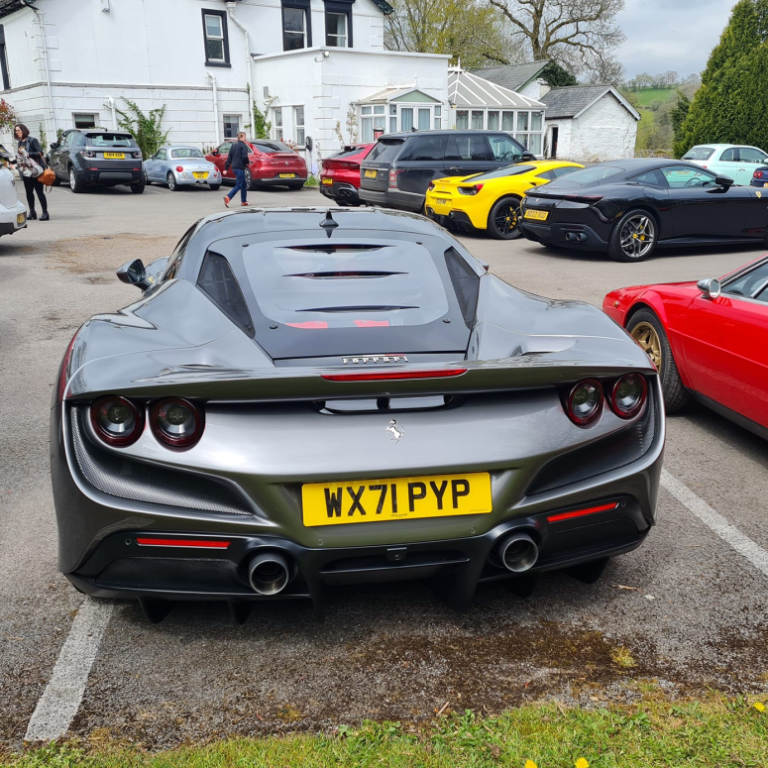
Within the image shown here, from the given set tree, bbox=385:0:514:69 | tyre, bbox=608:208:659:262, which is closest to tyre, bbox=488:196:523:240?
tyre, bbox=608:208:659:262

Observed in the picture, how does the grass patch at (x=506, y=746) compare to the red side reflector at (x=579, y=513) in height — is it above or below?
below

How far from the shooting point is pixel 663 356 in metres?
5.00

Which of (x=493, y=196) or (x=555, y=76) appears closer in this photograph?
(x=493, y=196)

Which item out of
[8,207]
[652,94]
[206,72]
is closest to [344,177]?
[8,207]

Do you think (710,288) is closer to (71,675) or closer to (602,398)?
(602,398)

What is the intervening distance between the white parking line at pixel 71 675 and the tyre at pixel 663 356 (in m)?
3.39

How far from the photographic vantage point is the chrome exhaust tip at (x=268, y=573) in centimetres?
229

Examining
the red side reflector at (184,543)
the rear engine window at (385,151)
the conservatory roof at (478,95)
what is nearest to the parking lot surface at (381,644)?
the red side reflector at (184,543)

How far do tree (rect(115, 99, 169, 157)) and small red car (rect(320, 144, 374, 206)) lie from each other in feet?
46.8

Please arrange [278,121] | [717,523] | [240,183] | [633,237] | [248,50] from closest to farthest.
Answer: [717,523] < [633,237] < [240,183] < [278,121] < [248,50]

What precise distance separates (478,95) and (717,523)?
31163mm

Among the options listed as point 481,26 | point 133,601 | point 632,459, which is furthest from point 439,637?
point 481,26

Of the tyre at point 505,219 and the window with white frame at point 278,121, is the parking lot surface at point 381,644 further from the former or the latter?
the window with white frame at point 278,121

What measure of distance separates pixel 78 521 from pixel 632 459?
68.5 inches
